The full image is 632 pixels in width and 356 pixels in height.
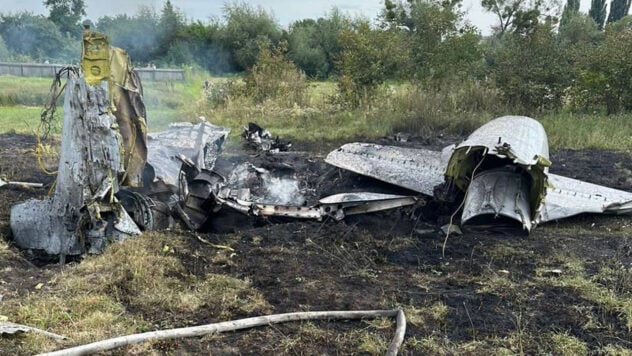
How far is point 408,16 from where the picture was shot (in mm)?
18625

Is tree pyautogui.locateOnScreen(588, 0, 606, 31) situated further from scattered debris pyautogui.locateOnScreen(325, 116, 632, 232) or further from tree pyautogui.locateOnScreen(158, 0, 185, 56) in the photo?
scattered debris pyautogui.locateOnScreen(325, 116, 632, 232)

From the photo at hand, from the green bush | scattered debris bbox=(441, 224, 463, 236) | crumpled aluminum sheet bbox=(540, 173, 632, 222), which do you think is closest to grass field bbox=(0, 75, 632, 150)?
the green bush

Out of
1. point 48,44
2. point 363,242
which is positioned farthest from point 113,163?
point 48,44

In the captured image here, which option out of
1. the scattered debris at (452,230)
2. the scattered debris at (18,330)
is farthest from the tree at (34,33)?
the scattered debris at (18,330)

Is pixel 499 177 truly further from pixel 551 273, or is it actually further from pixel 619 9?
pixel 619 9

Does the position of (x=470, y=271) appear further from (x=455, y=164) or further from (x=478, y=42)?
(x=478, y=42)

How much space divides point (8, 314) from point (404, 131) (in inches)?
457

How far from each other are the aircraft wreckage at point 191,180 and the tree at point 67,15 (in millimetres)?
13995

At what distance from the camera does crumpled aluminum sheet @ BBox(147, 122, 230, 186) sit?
7.34 meters

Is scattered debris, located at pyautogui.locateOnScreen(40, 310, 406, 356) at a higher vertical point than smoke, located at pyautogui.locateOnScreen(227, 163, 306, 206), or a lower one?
lower

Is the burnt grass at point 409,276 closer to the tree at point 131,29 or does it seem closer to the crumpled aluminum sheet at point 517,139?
the crumpled aluminum sheet at point 517,139

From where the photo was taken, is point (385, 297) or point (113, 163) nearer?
point (385, 297)

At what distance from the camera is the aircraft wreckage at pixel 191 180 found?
572 centimetres

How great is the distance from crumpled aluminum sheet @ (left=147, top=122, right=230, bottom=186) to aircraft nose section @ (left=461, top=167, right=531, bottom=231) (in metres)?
4.03
